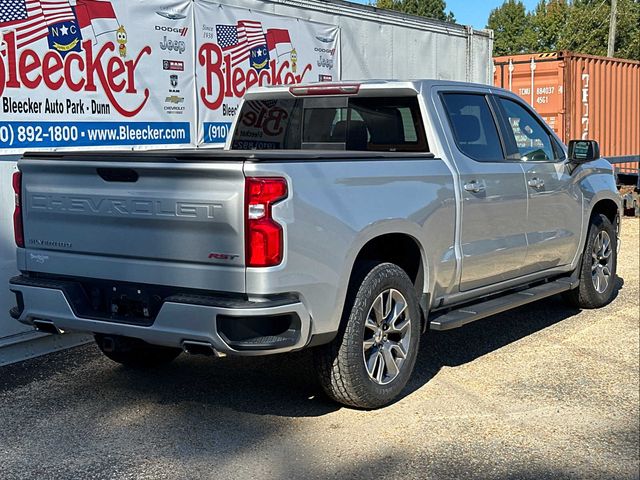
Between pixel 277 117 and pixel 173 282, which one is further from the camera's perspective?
pixel 277 117

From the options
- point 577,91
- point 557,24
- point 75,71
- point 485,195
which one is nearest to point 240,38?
point 75,71

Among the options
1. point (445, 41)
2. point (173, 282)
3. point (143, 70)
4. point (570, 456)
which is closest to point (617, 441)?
point (570, 456)

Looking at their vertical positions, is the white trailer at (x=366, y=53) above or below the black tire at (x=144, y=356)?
above

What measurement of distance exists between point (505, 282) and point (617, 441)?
170cm

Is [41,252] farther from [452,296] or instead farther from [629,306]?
[629,306]

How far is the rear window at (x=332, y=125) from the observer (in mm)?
5805

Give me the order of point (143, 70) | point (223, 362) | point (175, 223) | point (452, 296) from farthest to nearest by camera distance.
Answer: point (143, 70) → point (223, 362) → point (452, 296) → point (175, 223)

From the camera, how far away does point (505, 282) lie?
6230mm

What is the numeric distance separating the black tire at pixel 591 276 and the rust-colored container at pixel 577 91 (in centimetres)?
755

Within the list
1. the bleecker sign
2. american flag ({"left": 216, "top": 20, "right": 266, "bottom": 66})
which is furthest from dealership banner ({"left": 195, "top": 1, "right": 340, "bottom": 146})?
the bleecker sign

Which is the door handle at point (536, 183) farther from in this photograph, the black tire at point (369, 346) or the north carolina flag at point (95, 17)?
the north carolina flag at point (95, 17)

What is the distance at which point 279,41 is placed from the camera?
29.1 feet

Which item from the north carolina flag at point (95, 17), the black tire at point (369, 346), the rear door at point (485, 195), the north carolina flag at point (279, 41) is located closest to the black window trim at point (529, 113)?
the rear door at point (485, 195)

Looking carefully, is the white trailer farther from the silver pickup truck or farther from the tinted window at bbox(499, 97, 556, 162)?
the tinted window at bbox(499, 97, 556, 162)
